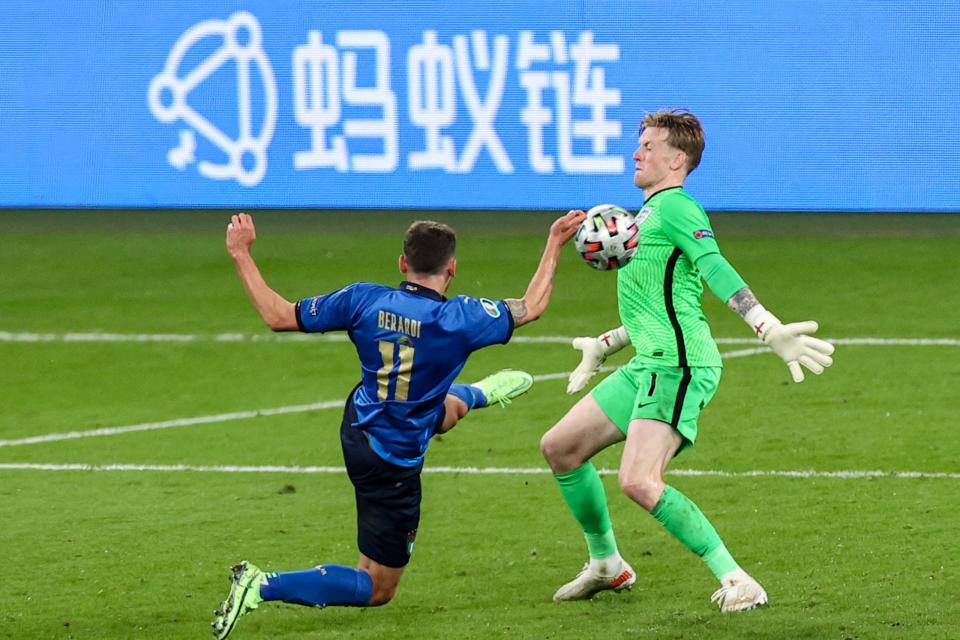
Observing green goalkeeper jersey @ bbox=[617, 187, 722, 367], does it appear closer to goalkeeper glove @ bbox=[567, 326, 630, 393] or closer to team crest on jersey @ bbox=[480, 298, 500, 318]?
goalkeeper glove @ bbox=[567, 326, 630, 393]

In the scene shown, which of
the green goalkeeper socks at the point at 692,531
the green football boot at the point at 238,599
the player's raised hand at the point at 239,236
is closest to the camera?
the green football boot at the point at 238,599

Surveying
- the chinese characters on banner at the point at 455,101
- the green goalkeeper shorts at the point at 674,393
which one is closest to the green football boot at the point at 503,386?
the green goalkeeper shorts at the point at 674,393

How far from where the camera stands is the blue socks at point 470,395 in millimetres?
7598

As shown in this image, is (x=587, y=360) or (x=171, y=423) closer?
(x=587, y=360)

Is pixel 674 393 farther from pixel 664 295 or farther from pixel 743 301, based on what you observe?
pixel 743 301

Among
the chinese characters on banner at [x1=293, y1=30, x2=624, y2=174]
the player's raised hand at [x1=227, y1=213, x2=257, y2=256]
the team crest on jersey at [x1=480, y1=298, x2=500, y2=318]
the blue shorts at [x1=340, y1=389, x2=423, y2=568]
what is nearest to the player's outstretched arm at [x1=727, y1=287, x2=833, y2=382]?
the team crest on jersey at [x1=480, y1=298, x2=500, y2=318]

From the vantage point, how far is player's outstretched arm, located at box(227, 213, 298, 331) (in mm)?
6910

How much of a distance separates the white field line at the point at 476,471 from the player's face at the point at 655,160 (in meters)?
3.20

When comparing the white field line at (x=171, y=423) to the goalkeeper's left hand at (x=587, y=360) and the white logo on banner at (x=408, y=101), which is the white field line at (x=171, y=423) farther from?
the white logo on banner at (x=408, y=101)

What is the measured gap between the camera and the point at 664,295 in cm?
775

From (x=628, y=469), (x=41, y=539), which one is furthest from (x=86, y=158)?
(x=628, y=469)

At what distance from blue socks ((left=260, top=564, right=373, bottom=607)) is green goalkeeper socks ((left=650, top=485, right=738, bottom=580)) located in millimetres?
1316

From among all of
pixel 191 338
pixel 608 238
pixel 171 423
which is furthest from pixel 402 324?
pixel 191 338

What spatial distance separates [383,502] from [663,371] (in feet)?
4.67
